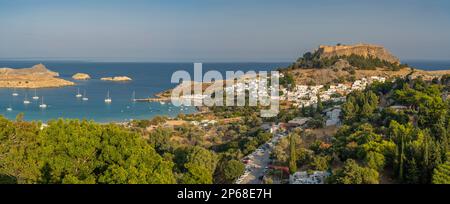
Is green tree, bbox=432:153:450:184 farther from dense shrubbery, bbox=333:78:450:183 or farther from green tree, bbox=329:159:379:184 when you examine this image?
green tree, bbox=329:159:379:184

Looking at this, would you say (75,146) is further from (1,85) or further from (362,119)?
(1,85)

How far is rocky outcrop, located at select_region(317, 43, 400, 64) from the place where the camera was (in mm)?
48656

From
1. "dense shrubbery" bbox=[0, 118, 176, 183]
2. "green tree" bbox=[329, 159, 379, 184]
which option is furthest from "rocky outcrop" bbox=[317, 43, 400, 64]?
"dense shrubbery" bbox=[0, 118, 176, 183]

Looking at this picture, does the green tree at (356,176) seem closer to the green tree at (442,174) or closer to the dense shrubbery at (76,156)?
the green tree at (442,174)

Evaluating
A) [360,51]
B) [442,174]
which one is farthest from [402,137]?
[360,51]

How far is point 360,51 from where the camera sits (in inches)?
1925

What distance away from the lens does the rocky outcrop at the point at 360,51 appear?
48656mm

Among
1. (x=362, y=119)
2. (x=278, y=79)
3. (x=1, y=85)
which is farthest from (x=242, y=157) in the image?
(x=1, y=85)

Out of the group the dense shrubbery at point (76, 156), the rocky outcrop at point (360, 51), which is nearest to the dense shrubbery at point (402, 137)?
the dense shrubbery at point (76, 156)

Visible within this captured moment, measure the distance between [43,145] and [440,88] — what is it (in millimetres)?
18701

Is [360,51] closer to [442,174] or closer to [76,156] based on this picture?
[442,174]
